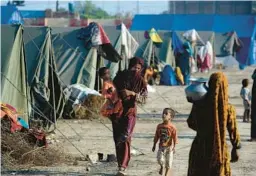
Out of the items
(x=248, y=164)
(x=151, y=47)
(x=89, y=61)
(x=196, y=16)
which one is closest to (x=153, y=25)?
(x=196, y=16)

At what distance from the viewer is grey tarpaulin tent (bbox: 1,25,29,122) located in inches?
476

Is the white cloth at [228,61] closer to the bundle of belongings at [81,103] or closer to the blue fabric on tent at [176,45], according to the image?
the blue fabric on tent at [176,45]

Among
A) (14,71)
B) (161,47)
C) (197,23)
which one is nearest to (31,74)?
(14,71)

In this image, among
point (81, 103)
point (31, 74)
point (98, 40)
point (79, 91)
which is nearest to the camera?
point (31, 74)

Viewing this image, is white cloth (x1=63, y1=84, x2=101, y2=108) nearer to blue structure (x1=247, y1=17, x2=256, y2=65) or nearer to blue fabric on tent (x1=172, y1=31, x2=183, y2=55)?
blue fabric on tent (x1=172, y1=31, x2=183, y2=55)

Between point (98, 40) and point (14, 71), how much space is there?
349 cm

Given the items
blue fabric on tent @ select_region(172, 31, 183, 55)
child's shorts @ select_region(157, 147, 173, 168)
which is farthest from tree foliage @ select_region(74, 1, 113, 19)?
child's shorts @ select_region(157, 147, 173, 168)

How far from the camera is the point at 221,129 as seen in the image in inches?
252

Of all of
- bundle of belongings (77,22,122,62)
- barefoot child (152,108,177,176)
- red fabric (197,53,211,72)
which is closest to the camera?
barefoot child (152,108,177,176)

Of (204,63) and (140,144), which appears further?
(204,63)

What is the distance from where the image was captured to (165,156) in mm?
8648

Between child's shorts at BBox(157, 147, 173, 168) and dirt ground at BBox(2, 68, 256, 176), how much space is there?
1.62 ft

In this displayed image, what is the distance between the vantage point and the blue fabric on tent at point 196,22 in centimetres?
4191

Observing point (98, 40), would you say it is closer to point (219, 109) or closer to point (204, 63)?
point (219, 109)
